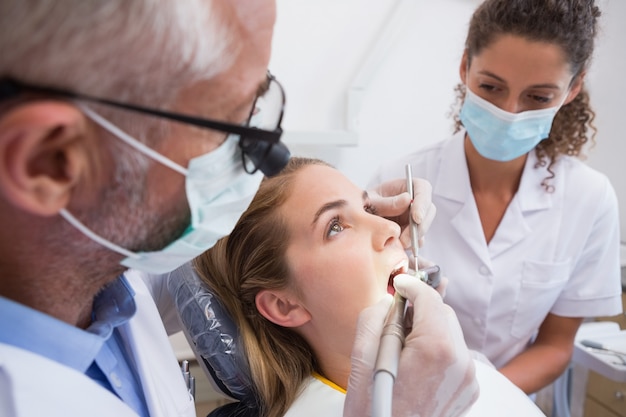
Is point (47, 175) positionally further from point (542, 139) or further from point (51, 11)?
point (542, 139)

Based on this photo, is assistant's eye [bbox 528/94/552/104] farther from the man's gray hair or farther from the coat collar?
the man's gray hair

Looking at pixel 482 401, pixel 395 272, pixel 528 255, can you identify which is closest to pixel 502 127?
pixel 528 255

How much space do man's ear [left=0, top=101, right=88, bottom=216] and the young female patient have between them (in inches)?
27.2

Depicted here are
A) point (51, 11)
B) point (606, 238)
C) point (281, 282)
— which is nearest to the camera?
point (51, 11)

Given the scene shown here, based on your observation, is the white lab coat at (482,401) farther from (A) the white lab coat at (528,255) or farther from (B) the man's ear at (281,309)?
(A) the white lab coat at (528,255)

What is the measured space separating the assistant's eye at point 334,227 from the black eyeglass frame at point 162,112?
0.51m

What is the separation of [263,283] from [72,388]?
593 millimetres

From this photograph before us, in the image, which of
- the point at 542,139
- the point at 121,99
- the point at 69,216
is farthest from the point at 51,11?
the point at 542,139

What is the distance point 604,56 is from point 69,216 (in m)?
3.05

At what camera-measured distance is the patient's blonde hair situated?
1.27 m

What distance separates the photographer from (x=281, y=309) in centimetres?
130

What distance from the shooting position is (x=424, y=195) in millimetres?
1446

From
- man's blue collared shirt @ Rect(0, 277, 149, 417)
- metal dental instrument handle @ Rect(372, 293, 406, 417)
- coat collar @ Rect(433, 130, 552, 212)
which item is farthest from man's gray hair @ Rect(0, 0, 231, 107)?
coat collar @ Rect(433, 130, 552, 212)

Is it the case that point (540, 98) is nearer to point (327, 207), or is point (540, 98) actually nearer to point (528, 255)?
point (528, 255)
